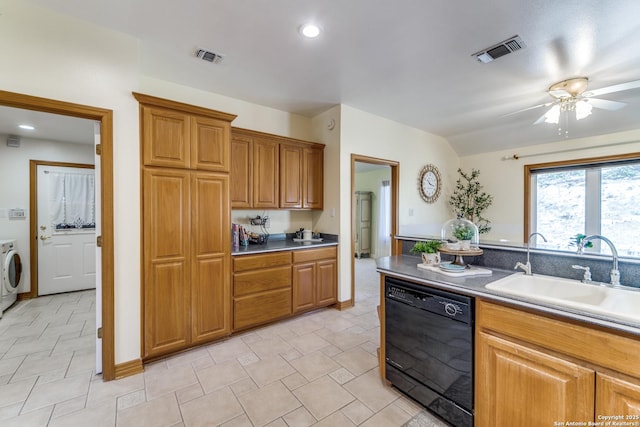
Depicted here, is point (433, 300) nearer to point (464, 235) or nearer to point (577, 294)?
point (464, 235)

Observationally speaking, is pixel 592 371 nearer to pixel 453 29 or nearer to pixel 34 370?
pixel 453 29

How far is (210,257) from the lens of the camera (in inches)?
101

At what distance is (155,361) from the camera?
2.35 metres

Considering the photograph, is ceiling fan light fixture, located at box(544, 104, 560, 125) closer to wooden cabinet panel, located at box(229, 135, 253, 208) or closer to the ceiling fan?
the ceiling fan

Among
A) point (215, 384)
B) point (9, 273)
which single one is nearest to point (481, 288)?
point (215, 384)

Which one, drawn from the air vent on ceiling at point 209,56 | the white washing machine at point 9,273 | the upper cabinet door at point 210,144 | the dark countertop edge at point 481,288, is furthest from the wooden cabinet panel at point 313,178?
the white washing machine at point 9,273

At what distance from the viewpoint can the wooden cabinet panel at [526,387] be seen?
1.14 meters

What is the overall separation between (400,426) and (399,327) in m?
0.56

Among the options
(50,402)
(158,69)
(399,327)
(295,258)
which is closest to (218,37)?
(158,69)

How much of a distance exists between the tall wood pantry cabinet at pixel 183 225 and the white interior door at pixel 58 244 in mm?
3208

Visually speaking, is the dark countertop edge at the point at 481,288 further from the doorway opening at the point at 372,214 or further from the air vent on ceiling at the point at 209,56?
the doorway opening at the point at 372,214

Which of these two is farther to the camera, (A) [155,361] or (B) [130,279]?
(A) [155,361]

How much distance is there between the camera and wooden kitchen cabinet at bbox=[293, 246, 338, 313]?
324 cm

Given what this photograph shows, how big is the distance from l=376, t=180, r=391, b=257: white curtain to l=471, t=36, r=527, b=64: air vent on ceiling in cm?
442
